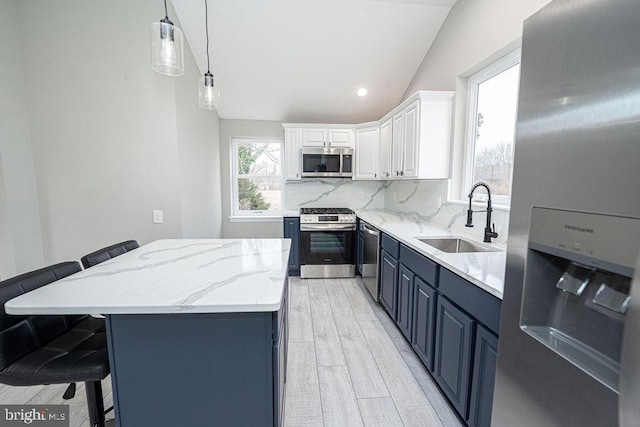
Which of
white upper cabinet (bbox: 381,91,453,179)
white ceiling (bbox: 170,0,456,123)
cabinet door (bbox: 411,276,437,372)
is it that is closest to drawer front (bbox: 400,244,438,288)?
cabinet door (bbox: 411,276,437,372)

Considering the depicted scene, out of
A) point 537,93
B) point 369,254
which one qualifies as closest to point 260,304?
point 537,93

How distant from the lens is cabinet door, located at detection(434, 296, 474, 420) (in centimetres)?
141

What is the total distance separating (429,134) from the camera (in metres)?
2.66

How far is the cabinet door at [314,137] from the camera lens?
3988 mm

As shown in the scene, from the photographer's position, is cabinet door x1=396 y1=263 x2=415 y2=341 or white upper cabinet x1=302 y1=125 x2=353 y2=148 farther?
white upper cabinet x1=302 y1=125 x2=353 y2=148

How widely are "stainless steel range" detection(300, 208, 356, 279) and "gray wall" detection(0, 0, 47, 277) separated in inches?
104

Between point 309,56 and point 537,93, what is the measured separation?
310 centimetres

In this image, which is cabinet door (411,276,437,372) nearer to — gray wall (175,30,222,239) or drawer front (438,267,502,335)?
drawer front (438,267,502,335)

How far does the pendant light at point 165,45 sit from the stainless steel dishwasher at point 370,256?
2.20 metres

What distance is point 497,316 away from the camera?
1187 mm

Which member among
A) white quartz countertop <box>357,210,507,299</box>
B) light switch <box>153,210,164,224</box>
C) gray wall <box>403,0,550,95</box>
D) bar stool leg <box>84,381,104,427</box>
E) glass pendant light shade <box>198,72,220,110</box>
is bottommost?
bar stool leg <box>84,381,104,427</box>

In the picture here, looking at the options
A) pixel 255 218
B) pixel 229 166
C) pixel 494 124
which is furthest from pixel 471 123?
pixel 229 166

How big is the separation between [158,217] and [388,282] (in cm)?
227

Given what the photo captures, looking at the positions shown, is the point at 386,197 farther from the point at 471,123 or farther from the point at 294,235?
the point at 471,123
